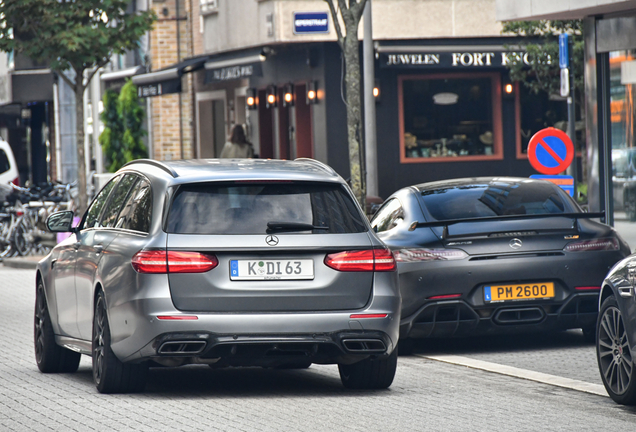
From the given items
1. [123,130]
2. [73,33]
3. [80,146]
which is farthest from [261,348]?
[123,130]

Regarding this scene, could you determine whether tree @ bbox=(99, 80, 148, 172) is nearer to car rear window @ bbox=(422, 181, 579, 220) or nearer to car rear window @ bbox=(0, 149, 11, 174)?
car rear window @ bbox=(0, 149, 11, 174)

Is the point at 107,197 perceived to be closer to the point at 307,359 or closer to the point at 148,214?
Result: the point at 148,214

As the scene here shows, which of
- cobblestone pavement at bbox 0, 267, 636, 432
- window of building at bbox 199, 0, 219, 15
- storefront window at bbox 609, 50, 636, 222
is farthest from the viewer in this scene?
window of building at bbox 199, 0, 219, 15

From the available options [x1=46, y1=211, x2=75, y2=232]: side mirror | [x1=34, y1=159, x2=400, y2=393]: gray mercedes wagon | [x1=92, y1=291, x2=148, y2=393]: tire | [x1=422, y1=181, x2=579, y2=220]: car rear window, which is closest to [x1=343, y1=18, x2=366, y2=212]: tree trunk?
[x1=422, y1=181, x2=579, y2=220]: car rear window

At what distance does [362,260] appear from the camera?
8164mm

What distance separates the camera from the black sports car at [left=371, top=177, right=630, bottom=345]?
10.5 meters

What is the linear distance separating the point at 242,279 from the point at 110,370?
3.56 feet

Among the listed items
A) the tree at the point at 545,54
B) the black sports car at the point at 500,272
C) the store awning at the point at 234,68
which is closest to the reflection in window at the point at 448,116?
the tree at the point at 545,54

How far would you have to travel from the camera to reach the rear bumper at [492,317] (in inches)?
414

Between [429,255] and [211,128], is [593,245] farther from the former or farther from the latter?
[211,128]

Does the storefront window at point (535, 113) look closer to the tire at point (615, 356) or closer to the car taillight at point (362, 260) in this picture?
the tire at point (615, 356)

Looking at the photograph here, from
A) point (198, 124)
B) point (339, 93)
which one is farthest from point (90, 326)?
point (198, 124)

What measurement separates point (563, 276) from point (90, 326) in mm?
3827

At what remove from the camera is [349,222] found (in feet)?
27.3
